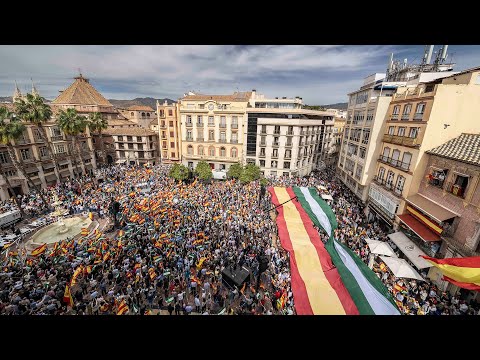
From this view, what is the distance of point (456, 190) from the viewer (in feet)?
57.2

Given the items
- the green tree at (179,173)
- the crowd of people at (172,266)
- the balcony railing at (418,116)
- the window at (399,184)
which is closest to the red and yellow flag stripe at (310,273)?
the crowd of people at (172,266)

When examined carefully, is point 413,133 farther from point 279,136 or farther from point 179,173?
point 179,173

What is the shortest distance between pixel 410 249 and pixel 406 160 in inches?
345

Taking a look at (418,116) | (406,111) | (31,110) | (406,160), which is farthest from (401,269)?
(31,110)

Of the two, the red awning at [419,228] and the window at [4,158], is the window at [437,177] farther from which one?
the window at [4,158]

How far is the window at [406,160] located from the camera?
21953 mm

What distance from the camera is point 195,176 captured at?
42.8 meters

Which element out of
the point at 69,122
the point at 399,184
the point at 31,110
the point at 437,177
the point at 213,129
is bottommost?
the point at 399,184

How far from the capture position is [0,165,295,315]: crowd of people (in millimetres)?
15094

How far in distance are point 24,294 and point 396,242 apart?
30.8 m

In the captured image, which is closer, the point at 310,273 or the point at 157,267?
the point at 310,273

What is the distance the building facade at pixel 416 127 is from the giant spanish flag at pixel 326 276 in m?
7.16
